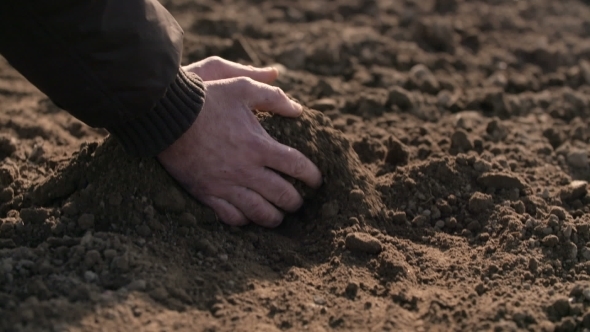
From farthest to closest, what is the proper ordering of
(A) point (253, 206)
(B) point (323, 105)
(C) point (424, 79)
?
(C) point (424, 79), (B) point (323, 105), (A) point (253, 206)

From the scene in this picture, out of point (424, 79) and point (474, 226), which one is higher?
point (424, 79)

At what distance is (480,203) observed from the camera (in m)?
3.11

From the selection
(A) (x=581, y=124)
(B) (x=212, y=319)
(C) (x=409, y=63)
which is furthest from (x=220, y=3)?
(B) (x=212, y=319)

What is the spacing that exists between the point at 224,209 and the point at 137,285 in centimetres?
55

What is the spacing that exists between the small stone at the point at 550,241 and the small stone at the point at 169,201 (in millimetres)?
1379

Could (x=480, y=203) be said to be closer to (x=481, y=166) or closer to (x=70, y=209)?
(x=481, y=166)

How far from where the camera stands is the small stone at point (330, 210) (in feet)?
9.89

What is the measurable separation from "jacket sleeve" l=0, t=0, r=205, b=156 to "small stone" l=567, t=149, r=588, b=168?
1.96 meters

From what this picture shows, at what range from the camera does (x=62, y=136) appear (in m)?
3.80

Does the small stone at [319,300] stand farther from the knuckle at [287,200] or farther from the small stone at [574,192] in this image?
the small stone at [574,192]

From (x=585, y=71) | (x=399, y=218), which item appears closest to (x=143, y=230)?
(x=399, y=218)

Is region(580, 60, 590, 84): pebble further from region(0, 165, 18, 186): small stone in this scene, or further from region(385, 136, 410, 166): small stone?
region(0, 165, 18, 186): small stone

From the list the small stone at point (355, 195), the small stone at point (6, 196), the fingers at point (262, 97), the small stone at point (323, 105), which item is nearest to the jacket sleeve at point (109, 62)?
the fingers at point (262, 97)

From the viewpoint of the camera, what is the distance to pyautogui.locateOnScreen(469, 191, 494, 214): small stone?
10.2 ft
